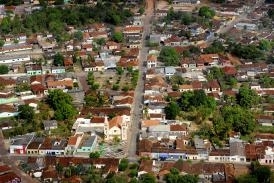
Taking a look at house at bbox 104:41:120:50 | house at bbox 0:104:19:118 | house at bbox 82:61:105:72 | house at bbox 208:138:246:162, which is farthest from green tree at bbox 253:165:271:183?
house at bbox 104:41:120:50

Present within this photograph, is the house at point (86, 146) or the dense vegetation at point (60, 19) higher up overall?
the dense vegetation at point (60, 19)

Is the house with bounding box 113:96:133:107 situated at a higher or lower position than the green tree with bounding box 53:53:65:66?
lower

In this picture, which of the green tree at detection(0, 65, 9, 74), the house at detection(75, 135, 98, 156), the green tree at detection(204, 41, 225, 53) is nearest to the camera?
the house at detection(75, 135, 98, 156)

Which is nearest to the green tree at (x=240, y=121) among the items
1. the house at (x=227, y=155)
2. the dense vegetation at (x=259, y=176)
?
the house at (x=227, y=155)

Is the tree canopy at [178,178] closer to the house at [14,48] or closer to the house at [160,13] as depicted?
the house at [14,48]

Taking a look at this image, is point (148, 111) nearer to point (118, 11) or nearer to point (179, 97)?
point (179, 97)

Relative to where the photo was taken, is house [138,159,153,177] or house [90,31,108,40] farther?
house [90,31,108,40]

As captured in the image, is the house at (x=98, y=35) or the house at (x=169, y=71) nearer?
the house at (x=169, y=71)

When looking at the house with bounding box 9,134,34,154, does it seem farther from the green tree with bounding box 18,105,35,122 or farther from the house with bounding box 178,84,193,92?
the house with bounding box 178,84,193,92

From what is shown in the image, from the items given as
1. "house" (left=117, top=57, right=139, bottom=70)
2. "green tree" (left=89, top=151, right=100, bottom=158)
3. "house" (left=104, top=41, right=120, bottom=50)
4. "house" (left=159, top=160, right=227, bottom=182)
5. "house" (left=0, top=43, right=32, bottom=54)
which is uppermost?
"house" (left=0, top=43, right=32, bottom=54)
